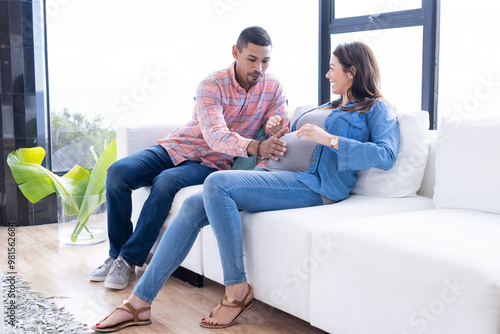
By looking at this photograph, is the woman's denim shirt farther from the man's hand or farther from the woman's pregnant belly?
the man's hand

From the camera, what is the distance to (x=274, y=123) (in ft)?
8.43

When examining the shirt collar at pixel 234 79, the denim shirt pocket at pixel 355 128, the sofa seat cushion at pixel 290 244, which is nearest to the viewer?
the sofa seat cushion at pixel 290 244

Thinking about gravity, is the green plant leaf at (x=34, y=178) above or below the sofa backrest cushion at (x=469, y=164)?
below

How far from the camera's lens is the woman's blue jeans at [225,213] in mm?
2092

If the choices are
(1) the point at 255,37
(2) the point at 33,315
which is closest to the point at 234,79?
(1) the point at 255,37

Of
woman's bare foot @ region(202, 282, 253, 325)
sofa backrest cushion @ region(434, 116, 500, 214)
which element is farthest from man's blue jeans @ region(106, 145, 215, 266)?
sofa backrest cushion @ region(434, 116, 500, 214)

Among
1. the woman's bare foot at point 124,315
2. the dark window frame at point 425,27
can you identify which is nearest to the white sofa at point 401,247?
the woman's bare foot at point 124,315

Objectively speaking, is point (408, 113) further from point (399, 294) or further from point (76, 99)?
point (76, 99)

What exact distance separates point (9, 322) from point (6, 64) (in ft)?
7.06

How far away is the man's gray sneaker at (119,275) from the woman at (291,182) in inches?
16.7

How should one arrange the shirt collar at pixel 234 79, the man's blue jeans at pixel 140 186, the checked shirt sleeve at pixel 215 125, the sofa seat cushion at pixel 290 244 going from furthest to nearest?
the shirt collar at pixel 234 79 → the man's blue jeans at pixel 140 186 → the checked shirt sleeve at pixel 215 125 → the sofa seat cushion at pixel 290 244

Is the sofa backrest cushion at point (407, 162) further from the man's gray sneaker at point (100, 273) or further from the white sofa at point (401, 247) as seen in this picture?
the man's gray sneaker at point (100, 273)

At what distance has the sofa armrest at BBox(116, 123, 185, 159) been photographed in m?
3.01

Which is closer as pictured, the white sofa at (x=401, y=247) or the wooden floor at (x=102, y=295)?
the white sofa at (x=401, y=247)
